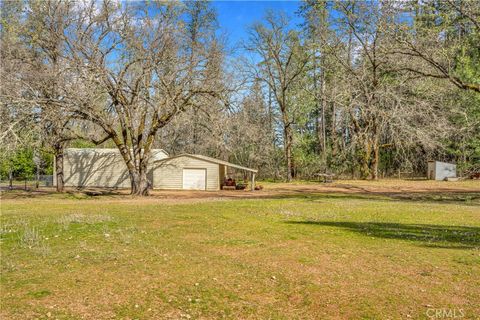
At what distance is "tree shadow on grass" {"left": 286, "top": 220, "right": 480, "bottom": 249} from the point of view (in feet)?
31.0

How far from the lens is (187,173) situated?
32938mm

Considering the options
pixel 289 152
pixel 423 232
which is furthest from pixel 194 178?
pixel 423 232

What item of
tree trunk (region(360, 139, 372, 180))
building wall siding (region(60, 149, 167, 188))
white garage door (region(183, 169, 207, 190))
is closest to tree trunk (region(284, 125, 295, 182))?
tree trunk (region(360, 139, 372, 180))

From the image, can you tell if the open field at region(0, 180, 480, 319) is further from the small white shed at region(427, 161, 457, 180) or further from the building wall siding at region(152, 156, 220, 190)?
the small white shed at region(427, 161, 457, 180)

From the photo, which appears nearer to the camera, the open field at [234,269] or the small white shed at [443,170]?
the open field at [234,269]

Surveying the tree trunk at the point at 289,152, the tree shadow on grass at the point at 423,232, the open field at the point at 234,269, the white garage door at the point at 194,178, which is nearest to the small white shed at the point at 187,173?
the white garage door at the point at 194,178

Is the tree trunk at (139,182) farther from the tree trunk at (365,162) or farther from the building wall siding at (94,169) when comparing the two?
the tree trunk at (365,162)

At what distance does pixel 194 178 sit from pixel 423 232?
77.1 feet

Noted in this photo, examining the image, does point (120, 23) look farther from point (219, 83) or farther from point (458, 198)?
point (458, 198)

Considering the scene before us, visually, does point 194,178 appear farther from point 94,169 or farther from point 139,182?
point 94,169

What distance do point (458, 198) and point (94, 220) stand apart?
20.1 m

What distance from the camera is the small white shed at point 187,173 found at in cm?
3259

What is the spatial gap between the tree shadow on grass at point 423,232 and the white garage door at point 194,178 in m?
20.3

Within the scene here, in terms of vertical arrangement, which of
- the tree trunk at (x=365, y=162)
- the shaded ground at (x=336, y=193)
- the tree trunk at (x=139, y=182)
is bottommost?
the shaded ground at (x=336, y=193)
